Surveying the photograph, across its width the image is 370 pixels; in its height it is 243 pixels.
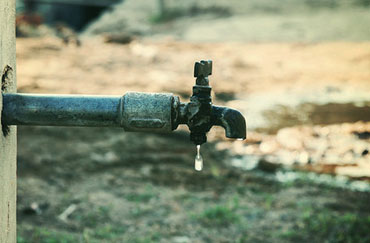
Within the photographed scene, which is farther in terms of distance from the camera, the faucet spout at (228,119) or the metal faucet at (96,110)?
the faucet spout at (228,119)

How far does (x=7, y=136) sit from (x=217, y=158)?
3583 millimetres

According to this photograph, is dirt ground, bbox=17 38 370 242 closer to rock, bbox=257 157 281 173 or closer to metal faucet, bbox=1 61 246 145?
rock, bbox=257 157 281 173

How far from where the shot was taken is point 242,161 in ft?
16.4

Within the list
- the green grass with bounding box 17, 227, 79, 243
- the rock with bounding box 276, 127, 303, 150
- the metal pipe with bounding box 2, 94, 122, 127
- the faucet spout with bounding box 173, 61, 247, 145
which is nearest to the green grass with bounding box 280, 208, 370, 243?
the green grass with bounding box 17, 227, 79, 243

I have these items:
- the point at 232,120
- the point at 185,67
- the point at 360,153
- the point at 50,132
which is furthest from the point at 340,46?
the point at 232,120

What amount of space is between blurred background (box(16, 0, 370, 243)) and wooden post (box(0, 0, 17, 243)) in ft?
5.58

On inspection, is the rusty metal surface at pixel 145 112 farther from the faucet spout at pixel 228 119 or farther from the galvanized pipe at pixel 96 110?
the faucet spout at pixel 228 119

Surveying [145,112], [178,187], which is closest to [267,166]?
[178,187]

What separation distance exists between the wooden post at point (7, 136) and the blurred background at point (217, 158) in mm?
1701

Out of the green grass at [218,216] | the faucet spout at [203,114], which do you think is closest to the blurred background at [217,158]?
the green grass at [218,216]

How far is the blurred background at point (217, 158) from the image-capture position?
360cm

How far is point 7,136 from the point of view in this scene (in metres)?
1.58

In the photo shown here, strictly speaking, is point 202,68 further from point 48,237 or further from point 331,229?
point 331,229

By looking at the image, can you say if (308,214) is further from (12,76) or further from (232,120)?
(12,76)
